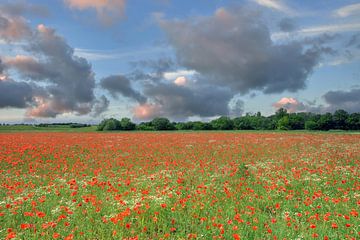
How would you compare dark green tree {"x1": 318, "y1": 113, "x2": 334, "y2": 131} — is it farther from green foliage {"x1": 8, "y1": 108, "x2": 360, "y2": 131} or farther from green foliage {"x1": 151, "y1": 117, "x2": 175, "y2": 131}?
green foliage {"x1": 151, "y1": 117, "x2": 175, "y2": 131}

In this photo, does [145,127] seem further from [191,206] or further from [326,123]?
[191,206]

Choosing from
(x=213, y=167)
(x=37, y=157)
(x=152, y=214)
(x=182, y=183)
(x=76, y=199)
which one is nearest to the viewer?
(x=152, y=214)

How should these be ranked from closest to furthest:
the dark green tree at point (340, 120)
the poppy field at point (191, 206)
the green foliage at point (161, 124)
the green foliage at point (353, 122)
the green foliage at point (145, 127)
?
the poppy field at point (191, 206)
the green foliage at point (145, 127)
the green foliage at point (161, 124)
the green foliage at point (353, 122)
the dark green tree at point (340, 120)

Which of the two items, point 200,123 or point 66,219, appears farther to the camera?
point 200,123

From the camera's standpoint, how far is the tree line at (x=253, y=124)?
273 ft

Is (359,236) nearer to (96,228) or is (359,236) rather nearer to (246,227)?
(246,227)

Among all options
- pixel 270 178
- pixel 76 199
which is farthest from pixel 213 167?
pixel 76 199

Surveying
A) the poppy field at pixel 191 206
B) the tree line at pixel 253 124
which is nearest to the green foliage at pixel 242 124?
the tree line at pixel 253 124

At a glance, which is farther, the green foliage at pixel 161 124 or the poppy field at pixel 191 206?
the green foliage at pixel 161 124

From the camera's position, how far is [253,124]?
334ft

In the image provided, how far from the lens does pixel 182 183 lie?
11.5m

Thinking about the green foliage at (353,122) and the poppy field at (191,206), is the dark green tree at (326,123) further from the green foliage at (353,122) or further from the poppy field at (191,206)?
the poppy field at (191,206)

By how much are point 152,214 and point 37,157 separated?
14976 millimetres

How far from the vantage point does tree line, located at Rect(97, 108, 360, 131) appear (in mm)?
83100
